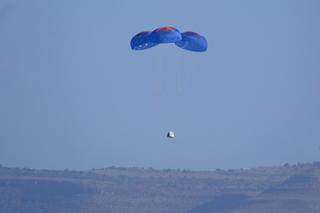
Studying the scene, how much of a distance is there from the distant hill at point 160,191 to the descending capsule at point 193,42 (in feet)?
171

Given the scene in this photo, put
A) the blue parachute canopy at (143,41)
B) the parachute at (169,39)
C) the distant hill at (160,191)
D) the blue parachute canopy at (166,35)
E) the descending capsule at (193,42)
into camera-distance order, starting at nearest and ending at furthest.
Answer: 1. the blue parachute canopy at (166,35)
2. the parachute at (169,39)
3. the blue parachute canopy at (143,41)
4. the descending capsule at (193,42)
5. the distant hill at (160,191)

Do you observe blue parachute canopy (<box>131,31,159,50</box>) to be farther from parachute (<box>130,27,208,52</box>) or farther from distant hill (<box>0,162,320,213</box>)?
distant hill (<box>0,162,320,213</box>)

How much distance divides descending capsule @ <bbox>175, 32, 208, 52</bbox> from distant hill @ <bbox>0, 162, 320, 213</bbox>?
2053 inches

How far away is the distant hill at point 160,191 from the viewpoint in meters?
126

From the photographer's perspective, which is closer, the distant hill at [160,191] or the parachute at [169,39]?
the parachute at [169,39]

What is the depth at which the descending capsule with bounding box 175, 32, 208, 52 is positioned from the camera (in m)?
69.6

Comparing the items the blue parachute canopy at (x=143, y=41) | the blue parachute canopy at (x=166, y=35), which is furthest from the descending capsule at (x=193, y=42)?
the blue parachute canopy at (x=143, y=41)

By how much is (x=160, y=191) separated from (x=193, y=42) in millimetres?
68920

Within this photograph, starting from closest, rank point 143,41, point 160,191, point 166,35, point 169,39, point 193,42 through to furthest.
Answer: point 169,39
point 166,35
point 143,41
point 193,42
point 160,191

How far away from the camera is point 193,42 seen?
6969 centimetres

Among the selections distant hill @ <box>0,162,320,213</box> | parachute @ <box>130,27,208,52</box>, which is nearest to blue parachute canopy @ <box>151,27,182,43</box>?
parachute @ <box>130,27,208,52</box>

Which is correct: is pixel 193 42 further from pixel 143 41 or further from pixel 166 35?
pixel 143 41

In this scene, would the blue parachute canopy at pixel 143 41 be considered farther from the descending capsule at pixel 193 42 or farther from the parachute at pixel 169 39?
the descending capsule at pixel 193 42

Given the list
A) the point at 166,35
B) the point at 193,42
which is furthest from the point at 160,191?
the point at 166,35
